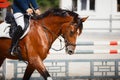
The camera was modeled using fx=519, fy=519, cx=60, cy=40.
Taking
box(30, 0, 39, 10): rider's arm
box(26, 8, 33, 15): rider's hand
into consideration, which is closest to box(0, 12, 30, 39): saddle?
box(26, 8, 33, 15): rider's hand

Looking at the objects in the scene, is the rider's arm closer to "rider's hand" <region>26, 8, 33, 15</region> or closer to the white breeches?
"rider's hand" <region>26, 8, 33, 15</region>

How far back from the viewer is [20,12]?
972 cm

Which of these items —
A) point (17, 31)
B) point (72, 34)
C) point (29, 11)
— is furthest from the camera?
point (29, 11)

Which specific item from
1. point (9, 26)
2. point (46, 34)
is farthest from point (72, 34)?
point (9, 26)

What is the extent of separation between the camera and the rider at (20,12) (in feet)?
31.2

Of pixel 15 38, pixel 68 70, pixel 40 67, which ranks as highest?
pixel 15 38

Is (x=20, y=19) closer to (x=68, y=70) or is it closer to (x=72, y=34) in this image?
(x=72, y=34)

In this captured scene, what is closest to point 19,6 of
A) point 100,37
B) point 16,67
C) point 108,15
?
point 16,67

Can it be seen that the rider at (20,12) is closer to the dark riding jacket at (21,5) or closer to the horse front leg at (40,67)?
the dark riding jacket at (21,5)

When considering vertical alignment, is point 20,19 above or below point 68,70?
above

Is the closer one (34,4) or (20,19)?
(20,19)

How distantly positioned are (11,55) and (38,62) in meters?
0.72

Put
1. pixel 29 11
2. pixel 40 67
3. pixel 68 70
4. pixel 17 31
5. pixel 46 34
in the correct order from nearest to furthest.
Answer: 1. pixel 40 67
2. pixel 17 31
3. pixel 46 34
4. pixel 29 11
5. pixel 68 70

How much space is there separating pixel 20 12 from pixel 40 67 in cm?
119
